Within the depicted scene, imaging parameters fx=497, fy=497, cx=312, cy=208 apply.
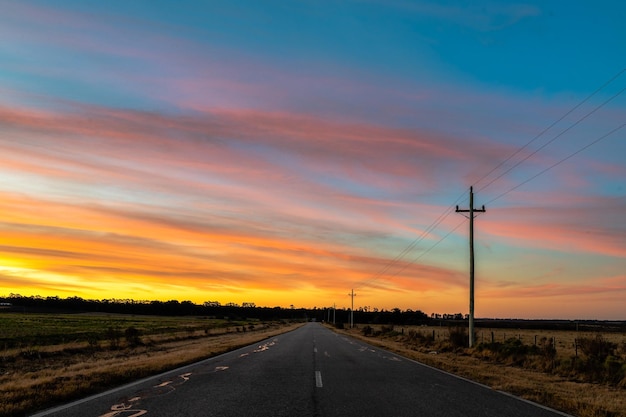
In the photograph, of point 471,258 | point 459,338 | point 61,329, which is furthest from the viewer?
point 61,329

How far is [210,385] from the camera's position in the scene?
13.3 m

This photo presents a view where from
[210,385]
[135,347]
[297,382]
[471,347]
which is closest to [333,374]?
[297,382]

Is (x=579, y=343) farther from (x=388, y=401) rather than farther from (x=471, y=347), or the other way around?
(x=388, y=401)

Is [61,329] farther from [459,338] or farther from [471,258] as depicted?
[471,258]

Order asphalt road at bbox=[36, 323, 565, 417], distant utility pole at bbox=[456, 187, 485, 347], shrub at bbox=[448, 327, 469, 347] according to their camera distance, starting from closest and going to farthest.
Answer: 1. asphalt road at bbox=[36, 323, 565, 417]
2. distant utility pole at bbox=[456, 187, 485, 347]
3. shrub at bbox=[448, 327, 469, 347]

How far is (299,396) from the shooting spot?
37.6 ft

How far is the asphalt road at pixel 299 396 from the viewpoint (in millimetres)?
9633

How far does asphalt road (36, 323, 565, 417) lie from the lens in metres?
9.63

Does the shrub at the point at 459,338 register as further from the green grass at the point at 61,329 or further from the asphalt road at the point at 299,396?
the green grass at the point at 61,329

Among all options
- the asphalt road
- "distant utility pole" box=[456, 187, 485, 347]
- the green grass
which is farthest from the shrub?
the green grass

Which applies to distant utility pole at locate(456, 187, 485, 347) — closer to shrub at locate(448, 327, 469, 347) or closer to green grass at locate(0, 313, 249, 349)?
shrub at locate(448, 327, 469, 347)

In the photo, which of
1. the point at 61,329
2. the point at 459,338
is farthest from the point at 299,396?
the point at 61,329

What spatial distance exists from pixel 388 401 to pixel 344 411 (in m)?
1.82

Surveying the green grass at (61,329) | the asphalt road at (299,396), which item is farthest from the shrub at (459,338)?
the green grass at (61,329)
